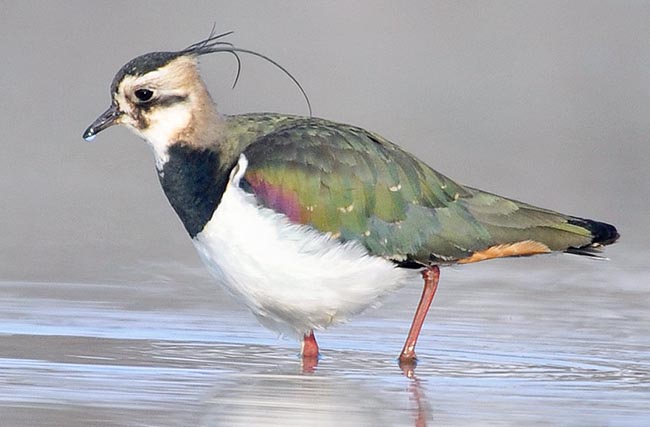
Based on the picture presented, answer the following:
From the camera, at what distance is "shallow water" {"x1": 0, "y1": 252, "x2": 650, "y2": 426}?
7703 mm

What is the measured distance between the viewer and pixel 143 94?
938cm

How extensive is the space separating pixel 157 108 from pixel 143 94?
0.10 meters

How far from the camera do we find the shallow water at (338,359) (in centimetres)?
770

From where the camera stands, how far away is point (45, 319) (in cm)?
997

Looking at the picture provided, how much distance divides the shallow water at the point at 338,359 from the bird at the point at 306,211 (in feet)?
1.27

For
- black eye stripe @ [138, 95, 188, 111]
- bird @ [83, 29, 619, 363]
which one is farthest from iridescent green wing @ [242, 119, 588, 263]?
black eye stripe @ [138, 95, 188, 111]

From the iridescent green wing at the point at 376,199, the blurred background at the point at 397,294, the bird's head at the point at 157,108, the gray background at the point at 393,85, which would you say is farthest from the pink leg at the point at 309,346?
the gray background at the point at 393,85

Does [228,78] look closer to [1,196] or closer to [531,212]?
[1,196]

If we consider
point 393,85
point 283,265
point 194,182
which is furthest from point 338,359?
point 393,85

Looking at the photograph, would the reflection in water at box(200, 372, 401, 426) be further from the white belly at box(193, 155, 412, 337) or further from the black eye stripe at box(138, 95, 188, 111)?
the black eye stripe at box(138, 95, 188, 111)

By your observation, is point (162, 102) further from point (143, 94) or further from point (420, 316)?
point (420, 316)

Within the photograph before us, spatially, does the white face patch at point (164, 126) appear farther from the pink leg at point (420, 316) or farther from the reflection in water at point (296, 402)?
the pink leg at point (420, 316)

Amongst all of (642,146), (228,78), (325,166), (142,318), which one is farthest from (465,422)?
(228,78)

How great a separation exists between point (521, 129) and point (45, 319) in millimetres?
8962
